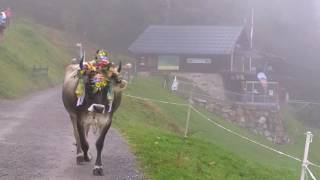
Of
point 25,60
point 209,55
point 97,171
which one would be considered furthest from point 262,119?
point 97,171

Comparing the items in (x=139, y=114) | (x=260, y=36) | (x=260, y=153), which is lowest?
(x=260, y=153)

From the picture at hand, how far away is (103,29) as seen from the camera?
67688 mm

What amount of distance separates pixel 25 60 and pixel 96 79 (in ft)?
94.6

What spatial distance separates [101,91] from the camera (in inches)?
447

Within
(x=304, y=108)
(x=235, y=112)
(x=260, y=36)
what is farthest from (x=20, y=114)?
(x=260, y=36)

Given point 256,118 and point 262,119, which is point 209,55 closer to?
point 256,118

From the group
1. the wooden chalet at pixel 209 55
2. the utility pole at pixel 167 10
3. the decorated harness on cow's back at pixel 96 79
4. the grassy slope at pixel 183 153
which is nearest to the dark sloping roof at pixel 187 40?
the wooden chalet at pixel 209 55

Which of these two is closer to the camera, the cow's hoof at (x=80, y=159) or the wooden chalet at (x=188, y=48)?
the cow's hoof at (x=80, y=159)

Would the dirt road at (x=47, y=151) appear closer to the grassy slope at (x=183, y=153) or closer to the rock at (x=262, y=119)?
the grassy slope at (x=183, y=153)

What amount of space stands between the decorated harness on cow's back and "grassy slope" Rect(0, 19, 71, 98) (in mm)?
17711

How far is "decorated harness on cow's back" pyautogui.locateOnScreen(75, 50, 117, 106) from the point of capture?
1136cm

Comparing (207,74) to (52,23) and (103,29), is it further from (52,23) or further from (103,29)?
(52,23)

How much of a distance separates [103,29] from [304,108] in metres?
24.4

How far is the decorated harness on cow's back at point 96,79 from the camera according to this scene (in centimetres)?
1136
